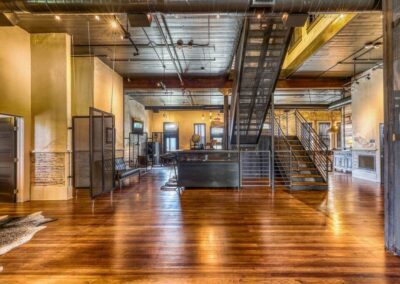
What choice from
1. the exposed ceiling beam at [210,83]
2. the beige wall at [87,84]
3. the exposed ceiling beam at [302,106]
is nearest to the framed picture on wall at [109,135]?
the beige wall at [87,84]

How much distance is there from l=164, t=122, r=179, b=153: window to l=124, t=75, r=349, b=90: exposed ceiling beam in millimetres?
8319

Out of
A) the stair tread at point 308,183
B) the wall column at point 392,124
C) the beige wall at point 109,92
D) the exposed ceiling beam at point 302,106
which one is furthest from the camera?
the exposed ceiling beam at point 302,106

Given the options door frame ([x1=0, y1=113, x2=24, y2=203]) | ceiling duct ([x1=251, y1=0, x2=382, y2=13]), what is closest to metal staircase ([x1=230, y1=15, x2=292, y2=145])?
ceiling duct ([x1=251, y1=0, x2=382, y2=13])

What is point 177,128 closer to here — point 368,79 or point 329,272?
point 368,79

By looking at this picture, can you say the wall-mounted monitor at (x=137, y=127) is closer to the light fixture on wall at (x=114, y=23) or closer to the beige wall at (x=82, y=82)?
the beige wall at (x=82, y=82)

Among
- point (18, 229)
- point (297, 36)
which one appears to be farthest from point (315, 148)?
point (18, 229)

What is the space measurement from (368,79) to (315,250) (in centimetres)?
821

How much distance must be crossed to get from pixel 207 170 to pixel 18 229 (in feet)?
14.9

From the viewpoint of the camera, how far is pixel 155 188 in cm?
776

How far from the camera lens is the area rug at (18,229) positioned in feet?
11.3

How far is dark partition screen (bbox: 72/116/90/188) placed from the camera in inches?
295

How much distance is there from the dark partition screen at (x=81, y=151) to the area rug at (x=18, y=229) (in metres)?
2.76

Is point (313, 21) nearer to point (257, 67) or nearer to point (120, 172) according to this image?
point (257, 67)

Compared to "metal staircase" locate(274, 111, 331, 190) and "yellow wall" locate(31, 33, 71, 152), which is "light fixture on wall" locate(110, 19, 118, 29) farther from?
"metal staircase" locate(274, 111, 331, 190)
